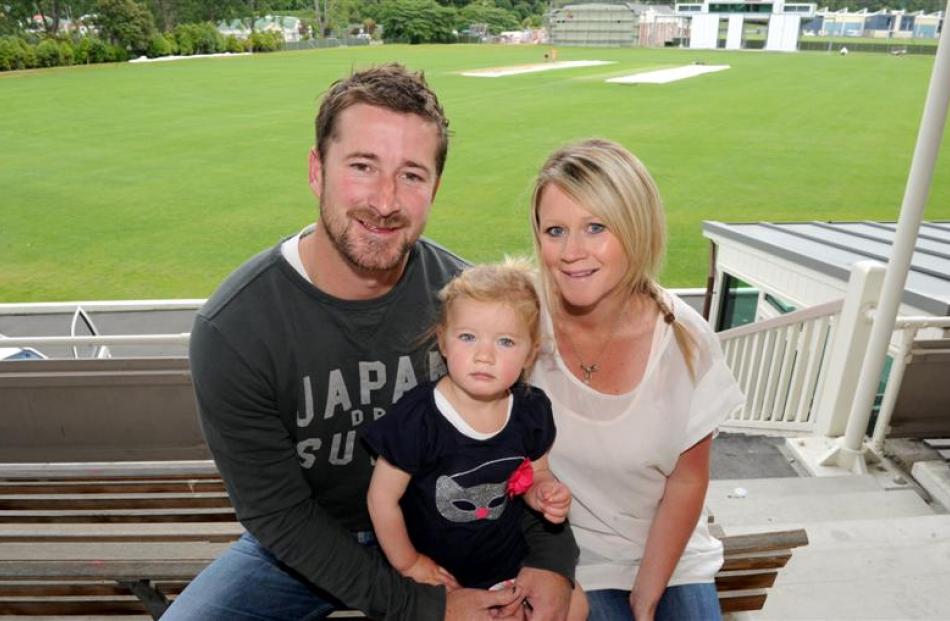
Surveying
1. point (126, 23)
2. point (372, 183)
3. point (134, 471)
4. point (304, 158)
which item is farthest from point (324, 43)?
point (372, 183)

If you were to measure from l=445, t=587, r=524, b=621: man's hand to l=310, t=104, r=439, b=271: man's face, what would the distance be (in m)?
0.75

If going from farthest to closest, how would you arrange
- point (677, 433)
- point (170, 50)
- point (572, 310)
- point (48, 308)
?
point (170, 50) < point (48, 308) < point (572, 310) < point (677, 433)

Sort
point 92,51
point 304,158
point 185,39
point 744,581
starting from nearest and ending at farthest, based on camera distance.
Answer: point 744,581 < point 304,158 < point 92,51 < point 185,39

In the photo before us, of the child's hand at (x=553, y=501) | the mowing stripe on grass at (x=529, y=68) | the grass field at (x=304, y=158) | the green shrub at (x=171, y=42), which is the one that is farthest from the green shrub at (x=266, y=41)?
the child's hand at (x=553, y=501)

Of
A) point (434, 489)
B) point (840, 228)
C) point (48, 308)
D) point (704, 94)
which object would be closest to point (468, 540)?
point (434, 489)

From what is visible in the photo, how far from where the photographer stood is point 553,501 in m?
1.45

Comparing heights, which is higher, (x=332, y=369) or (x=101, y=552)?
(x=332, y=369)

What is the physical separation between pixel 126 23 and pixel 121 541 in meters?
47.8

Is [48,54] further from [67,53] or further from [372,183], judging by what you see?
[372,183]

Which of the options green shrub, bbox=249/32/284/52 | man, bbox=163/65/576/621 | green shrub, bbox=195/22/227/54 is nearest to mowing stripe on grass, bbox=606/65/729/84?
green shrub, bbox=195/22/227/54

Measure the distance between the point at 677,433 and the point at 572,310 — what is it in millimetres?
382

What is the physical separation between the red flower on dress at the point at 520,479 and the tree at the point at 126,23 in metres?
44.4

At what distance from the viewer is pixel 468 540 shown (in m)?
1.49

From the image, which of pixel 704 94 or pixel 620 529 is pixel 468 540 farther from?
pixel 704 94
